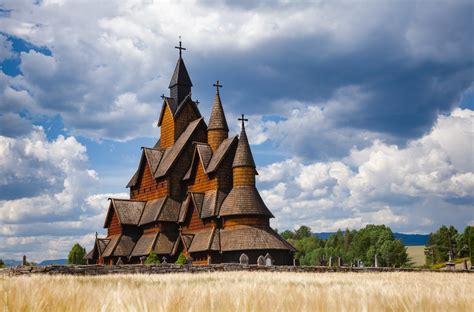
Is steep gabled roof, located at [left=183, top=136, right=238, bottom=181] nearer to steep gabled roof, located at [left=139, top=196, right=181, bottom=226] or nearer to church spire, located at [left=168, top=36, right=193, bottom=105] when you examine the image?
steep gabled roof, located at [left=139, top=196, right=181, bottom=226]

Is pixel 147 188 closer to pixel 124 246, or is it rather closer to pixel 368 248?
pixel 124 246

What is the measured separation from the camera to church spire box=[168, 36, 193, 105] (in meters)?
64.2

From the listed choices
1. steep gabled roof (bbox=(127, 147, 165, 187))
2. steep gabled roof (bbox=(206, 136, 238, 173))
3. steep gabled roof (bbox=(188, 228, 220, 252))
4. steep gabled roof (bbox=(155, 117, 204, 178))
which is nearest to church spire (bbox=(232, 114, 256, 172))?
steep gabled roof (bbox=(206, 136, 238, 173))

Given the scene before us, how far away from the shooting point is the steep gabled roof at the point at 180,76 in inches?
2566

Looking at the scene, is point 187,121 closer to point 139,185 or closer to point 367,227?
point 139,185

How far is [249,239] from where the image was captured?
1768 inches

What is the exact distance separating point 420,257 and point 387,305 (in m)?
182

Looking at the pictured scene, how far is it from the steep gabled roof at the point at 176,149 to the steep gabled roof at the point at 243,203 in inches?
391

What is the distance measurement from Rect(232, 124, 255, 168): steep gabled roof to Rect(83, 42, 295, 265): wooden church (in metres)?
0.10

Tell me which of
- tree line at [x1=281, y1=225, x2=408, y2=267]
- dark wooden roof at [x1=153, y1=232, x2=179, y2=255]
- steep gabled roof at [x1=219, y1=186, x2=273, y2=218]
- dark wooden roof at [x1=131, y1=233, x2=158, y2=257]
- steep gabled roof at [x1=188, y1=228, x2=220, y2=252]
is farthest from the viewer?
tree line at [x1=281, y1=225, x2=408, y2=267]

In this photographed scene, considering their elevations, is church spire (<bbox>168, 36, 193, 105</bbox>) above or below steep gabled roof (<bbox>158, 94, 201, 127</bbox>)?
above

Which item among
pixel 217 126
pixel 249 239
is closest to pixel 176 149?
pixel 217 126

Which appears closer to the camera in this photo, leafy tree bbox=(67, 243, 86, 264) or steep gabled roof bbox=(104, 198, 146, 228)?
steep gabled roof bbox=(104, 198, 146, 228)

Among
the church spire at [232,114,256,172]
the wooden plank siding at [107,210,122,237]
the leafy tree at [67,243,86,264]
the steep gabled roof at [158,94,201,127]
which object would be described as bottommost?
the leafy tree at [67,243,86,264]
